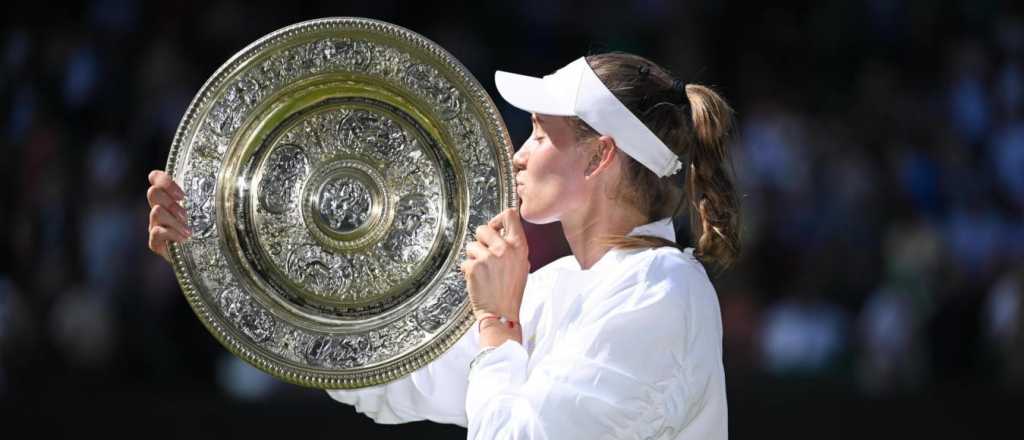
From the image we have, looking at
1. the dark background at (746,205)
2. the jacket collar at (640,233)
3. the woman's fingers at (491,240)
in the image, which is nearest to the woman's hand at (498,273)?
the woman's fingers at (491,240)

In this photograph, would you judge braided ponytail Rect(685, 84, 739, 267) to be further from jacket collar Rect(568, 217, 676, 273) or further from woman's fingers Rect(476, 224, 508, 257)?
woman's fingers Rect(476, 224, 508, 257)

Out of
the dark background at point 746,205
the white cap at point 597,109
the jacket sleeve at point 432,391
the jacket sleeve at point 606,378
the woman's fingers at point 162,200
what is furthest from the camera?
the dark background at point 746,205

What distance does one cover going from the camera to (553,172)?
262cm

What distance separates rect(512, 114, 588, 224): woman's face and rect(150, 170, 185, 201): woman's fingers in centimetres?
Result: 62

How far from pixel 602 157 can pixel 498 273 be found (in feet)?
0.85

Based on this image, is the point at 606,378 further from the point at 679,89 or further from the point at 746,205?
the point at 746,205

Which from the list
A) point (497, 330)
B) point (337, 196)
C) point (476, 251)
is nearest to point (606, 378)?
point (497, 330)

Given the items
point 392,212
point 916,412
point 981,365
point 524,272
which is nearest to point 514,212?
point 524,272

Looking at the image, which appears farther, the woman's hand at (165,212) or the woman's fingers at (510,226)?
the woman's hand at (165,212)

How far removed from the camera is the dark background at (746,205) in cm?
602

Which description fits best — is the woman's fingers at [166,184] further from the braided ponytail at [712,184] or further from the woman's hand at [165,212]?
the braided ponytail at [712,184]

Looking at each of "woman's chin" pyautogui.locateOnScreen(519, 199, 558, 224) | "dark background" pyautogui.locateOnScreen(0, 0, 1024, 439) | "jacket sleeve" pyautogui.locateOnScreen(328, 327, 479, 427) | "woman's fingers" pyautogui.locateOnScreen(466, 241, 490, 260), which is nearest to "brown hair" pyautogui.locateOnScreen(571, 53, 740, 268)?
"woman's chin" pyautogui.locateOnScreen(519, 199, 558, 224)

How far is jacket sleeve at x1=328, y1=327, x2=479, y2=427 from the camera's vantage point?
115 inches

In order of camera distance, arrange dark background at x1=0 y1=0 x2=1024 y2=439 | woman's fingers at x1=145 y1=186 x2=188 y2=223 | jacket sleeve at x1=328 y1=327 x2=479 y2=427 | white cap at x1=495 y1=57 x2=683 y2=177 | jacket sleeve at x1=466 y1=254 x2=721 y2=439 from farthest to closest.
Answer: dark background at x1=0 y1=0 x2=1024 y2=439 < jacket sleeve at x1=328 y1=327 x2=479 y2=427 < woman's fingers at x1=145 y1=186 x2=188 y2=223 < white cap at x1=495 y1=57 x2=683 y2=177 < jacket sleeve at x1=466 y1=254 x2=721 y2=439
